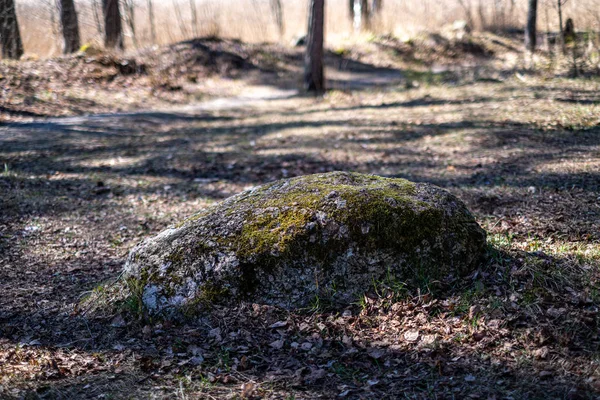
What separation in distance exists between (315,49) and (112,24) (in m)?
7.23

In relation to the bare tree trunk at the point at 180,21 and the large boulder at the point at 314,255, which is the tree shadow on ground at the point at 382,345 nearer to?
the large boulder at the point at 314,255

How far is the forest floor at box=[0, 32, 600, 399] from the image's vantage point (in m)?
2.96

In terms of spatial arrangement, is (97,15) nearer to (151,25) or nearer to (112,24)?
(112,24)

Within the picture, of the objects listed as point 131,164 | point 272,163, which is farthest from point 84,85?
point 272,163

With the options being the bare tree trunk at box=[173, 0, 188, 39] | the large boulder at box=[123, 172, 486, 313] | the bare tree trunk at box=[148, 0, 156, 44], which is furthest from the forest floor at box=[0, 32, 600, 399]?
the bare tree trunk at box=[173, 0, 188, 39]

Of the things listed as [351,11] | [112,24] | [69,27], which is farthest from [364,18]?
[69,27]

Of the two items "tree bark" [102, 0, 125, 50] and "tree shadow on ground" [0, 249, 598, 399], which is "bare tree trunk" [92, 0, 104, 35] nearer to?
"tree bark" [102, 0, 125, 50]

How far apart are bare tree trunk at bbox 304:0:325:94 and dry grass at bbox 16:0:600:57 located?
579cm

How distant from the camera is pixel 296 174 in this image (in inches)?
291

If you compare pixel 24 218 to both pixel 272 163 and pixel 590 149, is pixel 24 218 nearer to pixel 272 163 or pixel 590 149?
pixel 272 163

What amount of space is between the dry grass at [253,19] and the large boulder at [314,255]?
37.5ft

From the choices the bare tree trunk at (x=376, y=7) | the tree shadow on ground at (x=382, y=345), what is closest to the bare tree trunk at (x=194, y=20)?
the bare tree trunk at (x=376, y=7)

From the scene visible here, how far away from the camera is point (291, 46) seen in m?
20.0

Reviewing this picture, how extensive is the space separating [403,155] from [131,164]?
14.5ft
